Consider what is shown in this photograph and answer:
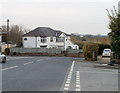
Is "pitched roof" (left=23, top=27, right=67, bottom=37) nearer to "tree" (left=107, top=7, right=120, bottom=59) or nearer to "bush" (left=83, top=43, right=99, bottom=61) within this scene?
"bush" (left=83, top=43, right=99, bottom=61)

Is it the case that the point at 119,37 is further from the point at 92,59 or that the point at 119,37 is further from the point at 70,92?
the point at 70,92

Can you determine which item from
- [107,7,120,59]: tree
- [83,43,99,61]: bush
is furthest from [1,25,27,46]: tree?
[107,7,120,59]: tree

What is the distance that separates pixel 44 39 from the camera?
281 ft

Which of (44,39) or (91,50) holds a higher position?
(44,39)

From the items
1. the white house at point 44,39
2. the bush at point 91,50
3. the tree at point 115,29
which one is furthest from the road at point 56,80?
the white house at point 44,39

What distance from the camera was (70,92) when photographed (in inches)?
417

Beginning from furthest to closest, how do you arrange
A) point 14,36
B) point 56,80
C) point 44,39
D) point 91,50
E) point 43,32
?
1. point 14,36
2. point 43,32
3. point 44,39
4. point 91,50
5. point 56,80

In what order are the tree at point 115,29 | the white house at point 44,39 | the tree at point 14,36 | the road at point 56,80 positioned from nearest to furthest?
the road at point 56,80, the tree at point 115,29, the white house at point 44,39, the tree at point 14,36

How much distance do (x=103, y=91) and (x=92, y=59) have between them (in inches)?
1278

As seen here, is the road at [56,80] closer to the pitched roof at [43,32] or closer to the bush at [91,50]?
the bush at [91,50]

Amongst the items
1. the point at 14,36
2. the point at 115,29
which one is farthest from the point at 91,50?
the point at 14,36

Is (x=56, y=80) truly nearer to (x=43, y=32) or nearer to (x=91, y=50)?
(x=91, y=50)

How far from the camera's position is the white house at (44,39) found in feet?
280

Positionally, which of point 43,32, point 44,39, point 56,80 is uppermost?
point 43,32
